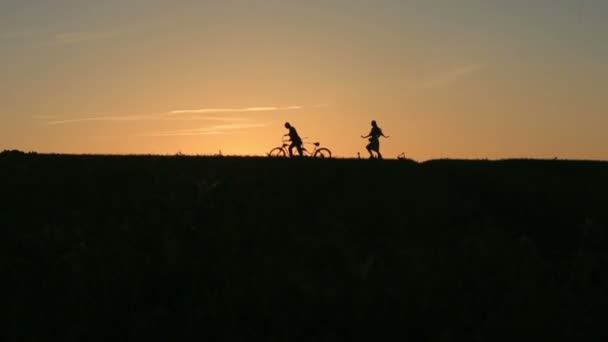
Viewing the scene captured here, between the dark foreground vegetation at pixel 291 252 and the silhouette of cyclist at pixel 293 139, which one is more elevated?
the silhouette of cyclist at pixel 293 139

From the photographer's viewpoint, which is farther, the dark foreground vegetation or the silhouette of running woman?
the silhouette of running woman

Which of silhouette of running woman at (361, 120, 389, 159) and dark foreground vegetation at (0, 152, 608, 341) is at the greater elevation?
silhouette of running woman at (361, 120, 389, 159)

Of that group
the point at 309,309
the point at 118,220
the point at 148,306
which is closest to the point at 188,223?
the point at 118,220

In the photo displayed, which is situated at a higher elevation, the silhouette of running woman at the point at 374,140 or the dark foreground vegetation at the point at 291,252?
the silhouette of running woman at the point at 374,140

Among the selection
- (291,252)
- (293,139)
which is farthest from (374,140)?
(291,252)

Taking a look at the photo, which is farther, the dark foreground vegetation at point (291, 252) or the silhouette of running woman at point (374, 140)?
the silhouette of running woman at point (374, 140)

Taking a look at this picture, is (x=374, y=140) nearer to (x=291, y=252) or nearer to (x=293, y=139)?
Result: (x=293, y=139)

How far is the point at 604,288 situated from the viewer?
23031 mm

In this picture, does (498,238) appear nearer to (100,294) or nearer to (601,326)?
(601,326)

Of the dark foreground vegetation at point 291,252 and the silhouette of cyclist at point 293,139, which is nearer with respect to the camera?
the dark foreground vegetation at point 291,252

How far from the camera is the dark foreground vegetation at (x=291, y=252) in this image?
1975cm

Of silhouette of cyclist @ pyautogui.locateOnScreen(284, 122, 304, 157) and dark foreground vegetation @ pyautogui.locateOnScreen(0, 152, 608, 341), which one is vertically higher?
silhouette of cyclist @ pyautogui.locateOnScreen(284, 122, 304, 157)

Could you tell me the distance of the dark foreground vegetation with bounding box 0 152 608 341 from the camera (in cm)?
1975

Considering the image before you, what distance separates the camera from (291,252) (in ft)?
75.8
